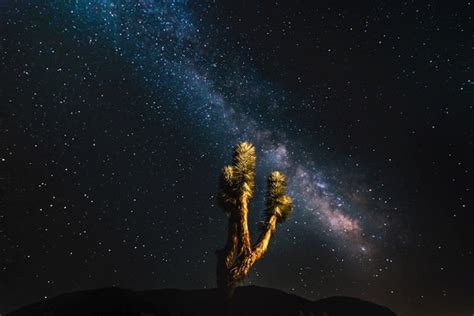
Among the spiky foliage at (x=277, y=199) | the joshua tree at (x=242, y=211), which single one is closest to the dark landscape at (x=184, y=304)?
the joshua tree at (x=242, y=211)

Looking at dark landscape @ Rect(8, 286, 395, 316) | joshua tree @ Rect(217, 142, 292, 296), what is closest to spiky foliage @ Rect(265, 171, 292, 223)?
joshua tree @ Rect(217, 142, 292, 296)

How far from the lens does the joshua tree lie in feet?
51.4

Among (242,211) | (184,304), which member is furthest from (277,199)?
(184,304)

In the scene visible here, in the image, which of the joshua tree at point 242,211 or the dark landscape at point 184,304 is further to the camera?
the dark landscape at point 184,304

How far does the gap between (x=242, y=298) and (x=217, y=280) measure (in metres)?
11.7

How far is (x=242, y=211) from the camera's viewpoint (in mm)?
16266

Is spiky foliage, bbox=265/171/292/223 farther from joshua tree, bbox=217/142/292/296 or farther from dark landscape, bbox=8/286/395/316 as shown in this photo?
dark landscape, bbox=8/286/395/316

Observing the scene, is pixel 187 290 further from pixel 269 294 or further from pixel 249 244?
pixel 249 244

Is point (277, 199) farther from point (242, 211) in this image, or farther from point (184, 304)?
point (184, 304)

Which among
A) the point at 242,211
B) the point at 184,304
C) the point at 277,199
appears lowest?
the point at 184,304

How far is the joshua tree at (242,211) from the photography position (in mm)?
15656

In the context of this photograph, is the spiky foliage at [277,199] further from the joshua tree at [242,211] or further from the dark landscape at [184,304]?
the dark landscape at [184,304]

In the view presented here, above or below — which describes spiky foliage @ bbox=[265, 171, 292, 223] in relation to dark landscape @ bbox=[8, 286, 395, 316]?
above

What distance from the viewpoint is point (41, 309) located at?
2445 centimetres
